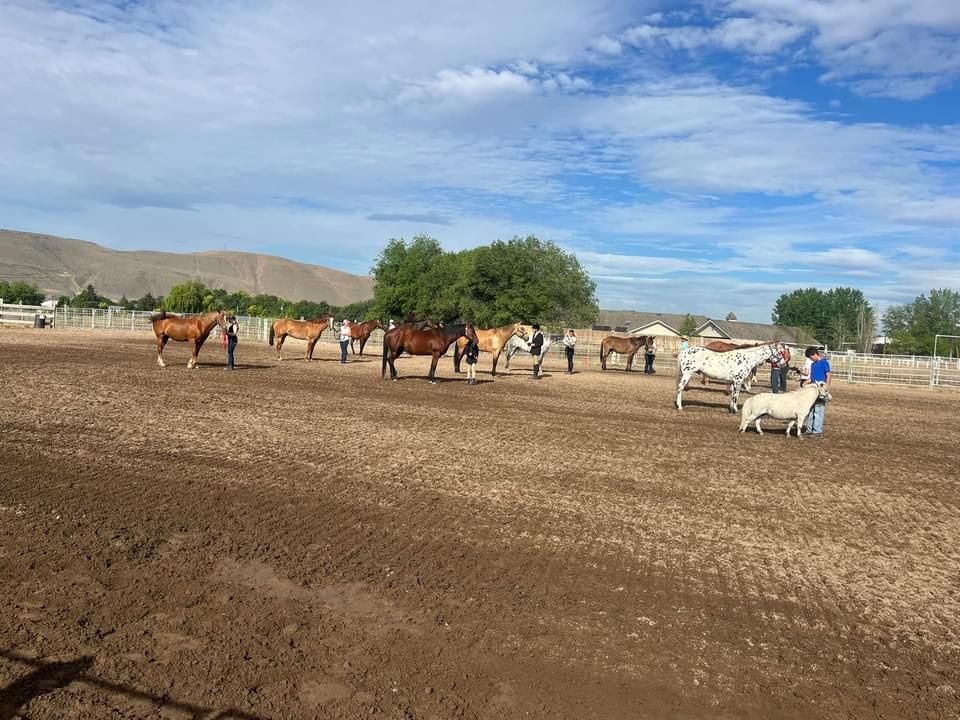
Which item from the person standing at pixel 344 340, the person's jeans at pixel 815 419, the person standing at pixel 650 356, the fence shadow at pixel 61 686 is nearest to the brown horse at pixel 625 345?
the person standing at pixel 650 356

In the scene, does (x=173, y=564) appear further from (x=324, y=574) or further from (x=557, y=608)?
(x=557, y=608)

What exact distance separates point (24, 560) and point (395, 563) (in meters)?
2.82

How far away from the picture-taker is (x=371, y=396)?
56.0 ft

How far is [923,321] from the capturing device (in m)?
93.9

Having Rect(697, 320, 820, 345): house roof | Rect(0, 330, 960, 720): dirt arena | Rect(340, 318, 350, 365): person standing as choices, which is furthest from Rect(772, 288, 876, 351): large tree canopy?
Rect(0, 330, 960, 720): dirt arena

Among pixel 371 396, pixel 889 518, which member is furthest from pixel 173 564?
pixel 371 396

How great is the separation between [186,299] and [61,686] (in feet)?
304

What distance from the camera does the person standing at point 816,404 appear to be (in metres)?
14.0

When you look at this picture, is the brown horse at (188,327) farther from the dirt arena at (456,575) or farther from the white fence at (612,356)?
the white fence at (612,356)

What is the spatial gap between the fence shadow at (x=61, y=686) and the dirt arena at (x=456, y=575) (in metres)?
0.01

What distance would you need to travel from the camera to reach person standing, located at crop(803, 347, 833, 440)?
45.9ft

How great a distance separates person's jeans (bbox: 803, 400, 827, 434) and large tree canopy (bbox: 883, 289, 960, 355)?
243ft

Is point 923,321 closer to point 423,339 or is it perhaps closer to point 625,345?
point 625,345

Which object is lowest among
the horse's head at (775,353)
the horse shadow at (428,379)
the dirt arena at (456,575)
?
the dirt arena at (456,575)
